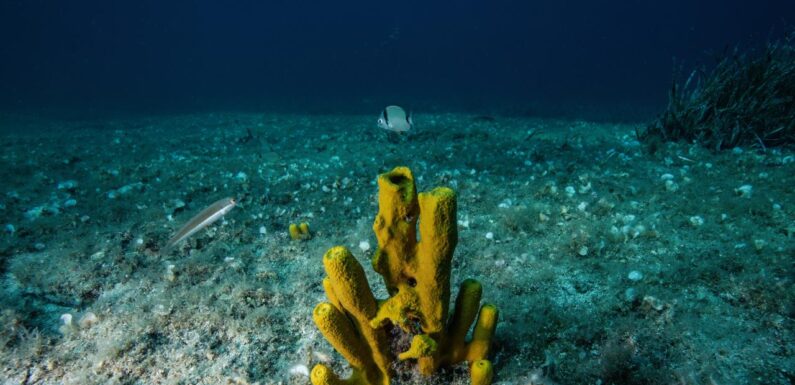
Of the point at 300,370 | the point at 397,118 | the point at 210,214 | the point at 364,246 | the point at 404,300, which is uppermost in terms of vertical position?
the point at 397,118

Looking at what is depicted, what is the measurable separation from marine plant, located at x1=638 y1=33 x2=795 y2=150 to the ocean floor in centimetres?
90

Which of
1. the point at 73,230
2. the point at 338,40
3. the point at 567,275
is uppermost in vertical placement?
the point at 338,40

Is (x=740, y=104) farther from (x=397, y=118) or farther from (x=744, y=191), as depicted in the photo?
(x=397, y=118)

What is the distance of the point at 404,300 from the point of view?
8.52 ft

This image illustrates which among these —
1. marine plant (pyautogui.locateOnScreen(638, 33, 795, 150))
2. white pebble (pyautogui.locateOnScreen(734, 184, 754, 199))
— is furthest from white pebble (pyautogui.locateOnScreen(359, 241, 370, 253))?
marine plant (pyautogui.locateOnScreen(638, 33, 795, 150))

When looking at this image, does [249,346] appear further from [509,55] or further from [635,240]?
[509,55]

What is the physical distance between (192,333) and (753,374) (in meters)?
4.99

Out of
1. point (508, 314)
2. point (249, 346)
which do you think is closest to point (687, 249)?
point (508, 314)

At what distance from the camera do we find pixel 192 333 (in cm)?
391

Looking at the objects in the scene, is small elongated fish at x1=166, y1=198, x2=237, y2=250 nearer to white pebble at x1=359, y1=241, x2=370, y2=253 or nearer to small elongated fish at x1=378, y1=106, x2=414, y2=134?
white pebble at x1=359, y1=241, x2=370, y2=253

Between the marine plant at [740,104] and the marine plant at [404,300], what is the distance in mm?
8582

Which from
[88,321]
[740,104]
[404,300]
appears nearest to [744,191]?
[740,104]

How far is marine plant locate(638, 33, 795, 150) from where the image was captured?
27.2 feet

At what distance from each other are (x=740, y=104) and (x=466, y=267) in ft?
28.3
